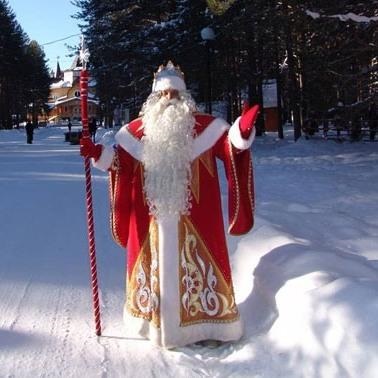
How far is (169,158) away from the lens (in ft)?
13.8

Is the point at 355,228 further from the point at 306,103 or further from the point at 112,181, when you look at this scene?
the point at 306,103

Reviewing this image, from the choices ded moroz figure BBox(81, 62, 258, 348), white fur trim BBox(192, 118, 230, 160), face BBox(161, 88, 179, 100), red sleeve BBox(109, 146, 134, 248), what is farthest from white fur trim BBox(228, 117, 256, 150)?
red sleeve BBox(109, 146, 134, 248)

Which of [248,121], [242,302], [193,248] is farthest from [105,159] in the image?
[242,302]

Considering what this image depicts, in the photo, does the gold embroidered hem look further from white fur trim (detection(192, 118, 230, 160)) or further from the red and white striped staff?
the red and white striped staff

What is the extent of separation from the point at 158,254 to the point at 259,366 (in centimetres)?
101

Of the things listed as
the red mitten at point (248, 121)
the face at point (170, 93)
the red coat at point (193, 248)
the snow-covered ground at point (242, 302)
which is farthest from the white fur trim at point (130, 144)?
the snow-covered ground at point (242, 302)

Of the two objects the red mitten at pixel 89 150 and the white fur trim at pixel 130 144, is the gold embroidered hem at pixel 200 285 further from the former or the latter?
the red mitten at pixel 89 150

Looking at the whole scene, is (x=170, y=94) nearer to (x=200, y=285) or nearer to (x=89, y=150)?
(x=89, y=150)

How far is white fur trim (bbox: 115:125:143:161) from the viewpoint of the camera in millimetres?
4344

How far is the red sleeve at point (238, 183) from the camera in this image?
165 inches

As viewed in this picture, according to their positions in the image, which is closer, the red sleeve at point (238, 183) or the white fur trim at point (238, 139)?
the white fur trim at point (238, 139)

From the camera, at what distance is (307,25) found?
16.0 metres

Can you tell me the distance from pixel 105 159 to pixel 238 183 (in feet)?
3.12

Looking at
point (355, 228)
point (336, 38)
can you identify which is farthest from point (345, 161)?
point (355, 228)
